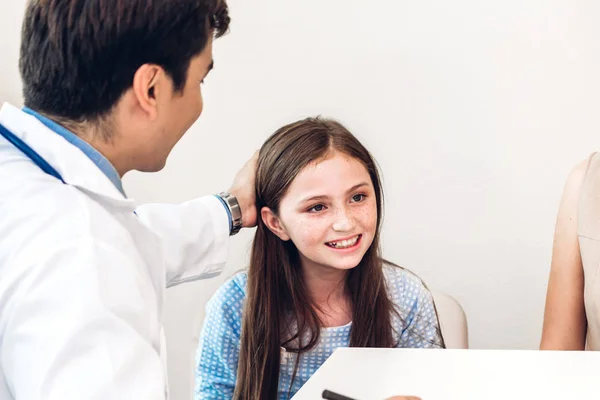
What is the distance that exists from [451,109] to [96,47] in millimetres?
977

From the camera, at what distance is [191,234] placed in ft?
3.59

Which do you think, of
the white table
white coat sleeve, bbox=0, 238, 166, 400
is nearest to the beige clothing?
the white table

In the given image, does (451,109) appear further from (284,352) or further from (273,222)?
(284,352)

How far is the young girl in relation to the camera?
120cm

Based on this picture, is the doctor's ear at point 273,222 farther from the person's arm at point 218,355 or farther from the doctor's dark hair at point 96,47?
the doctor's dark hair at point 96,47

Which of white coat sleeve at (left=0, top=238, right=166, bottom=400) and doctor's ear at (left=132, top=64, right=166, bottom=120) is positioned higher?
doctor's ear at (left=132, top=64, right=166, bottom=120)

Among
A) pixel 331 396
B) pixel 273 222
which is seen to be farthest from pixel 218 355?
pixel 331 396

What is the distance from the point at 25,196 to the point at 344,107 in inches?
41.2

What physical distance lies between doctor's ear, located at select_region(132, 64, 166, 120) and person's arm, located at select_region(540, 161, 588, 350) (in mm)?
691

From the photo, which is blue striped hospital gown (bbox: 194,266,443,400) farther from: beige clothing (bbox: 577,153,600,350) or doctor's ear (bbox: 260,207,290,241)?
beige clothing (bbox: 577,153,600,350)

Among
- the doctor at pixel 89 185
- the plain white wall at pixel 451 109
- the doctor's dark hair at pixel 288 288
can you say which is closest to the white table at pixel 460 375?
the doctor at pixel 89 185

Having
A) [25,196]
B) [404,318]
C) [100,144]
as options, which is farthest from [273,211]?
[25,196]

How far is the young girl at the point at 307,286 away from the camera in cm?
120

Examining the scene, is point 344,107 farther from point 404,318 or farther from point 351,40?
point 404,318
